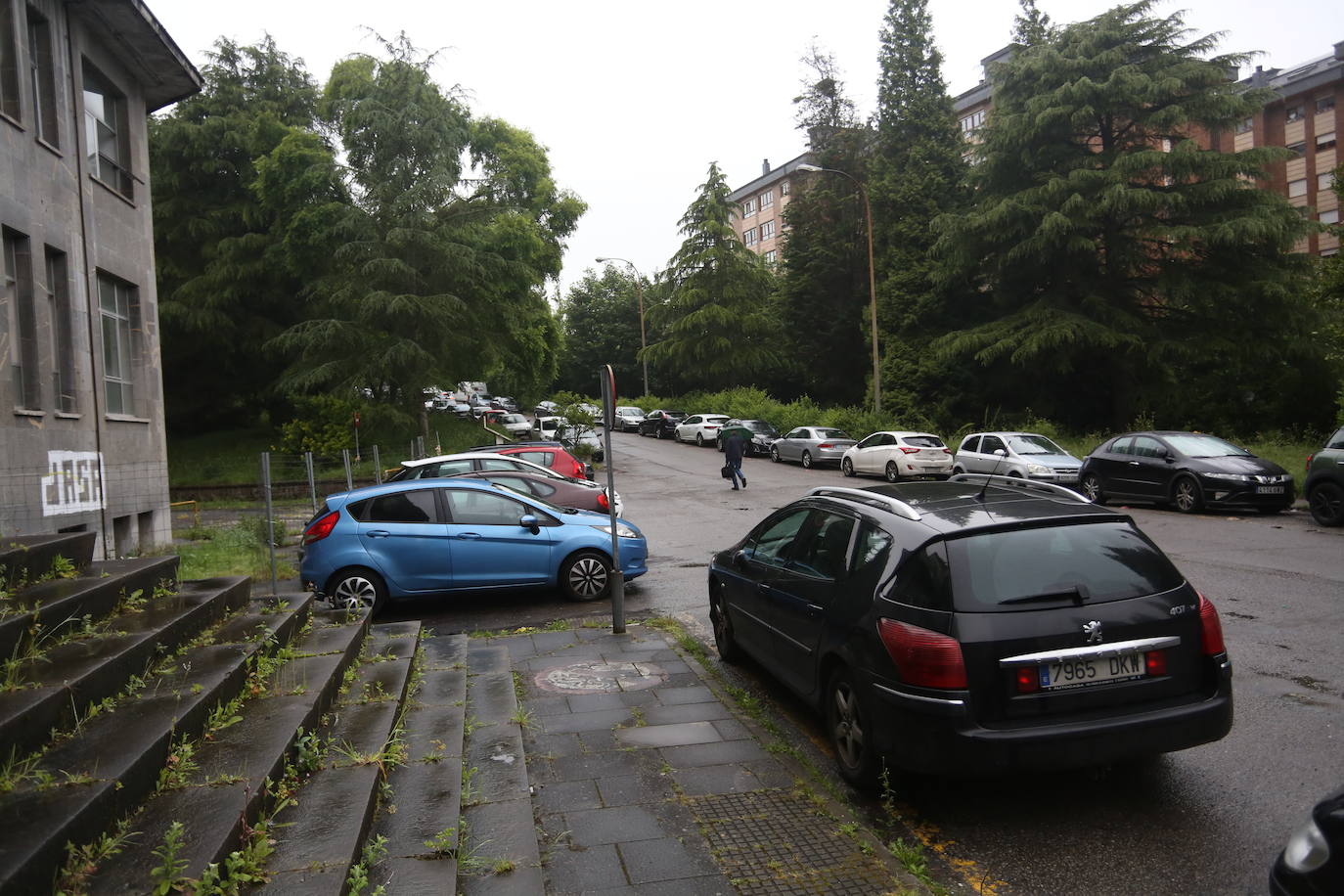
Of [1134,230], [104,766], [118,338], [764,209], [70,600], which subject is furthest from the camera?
[764,209]

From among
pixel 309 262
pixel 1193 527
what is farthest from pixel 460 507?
pixel 309 262

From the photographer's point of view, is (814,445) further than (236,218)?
No

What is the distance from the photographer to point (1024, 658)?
14.1 ft

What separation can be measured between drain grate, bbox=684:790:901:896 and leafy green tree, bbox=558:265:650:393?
7106cm

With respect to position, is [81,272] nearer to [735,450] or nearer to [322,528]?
[322,528]

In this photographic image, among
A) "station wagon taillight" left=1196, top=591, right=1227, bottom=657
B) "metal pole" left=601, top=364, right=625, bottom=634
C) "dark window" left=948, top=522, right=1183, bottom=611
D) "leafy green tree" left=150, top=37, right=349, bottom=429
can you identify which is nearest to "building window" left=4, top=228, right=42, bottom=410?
"metal pole" left=601, top=364, right=625, bottom=634

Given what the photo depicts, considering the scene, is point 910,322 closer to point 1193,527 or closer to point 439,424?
point 439,424

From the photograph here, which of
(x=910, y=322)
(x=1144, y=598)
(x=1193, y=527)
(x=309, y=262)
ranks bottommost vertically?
(x=1193, y=527)

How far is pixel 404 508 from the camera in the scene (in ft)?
33.8

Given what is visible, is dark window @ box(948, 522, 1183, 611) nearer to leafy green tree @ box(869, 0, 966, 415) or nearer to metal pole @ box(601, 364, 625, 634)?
metal pole @ box(601, 364, 625, 634)

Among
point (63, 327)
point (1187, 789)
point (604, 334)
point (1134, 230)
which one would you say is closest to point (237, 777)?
point (1187, 789)

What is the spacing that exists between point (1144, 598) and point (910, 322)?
1423 inches

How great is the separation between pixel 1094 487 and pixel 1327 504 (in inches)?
188

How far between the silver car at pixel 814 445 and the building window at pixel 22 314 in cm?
2394
